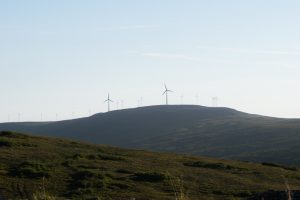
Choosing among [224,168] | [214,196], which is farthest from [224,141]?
[214,196]

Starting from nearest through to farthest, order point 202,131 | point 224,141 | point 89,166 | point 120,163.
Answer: point 89,166, point 120,163, point 224,141, point 202,131

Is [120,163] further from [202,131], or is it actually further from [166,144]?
[202,131]

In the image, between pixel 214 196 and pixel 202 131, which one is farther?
pixel 202 131

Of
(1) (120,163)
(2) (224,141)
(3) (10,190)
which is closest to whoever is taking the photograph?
(3) (10,190)

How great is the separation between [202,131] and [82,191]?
165161 mm

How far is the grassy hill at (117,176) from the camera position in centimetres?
3059

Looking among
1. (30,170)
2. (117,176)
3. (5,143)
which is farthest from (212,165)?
(30,170)

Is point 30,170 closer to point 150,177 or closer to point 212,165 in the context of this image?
point 150,177

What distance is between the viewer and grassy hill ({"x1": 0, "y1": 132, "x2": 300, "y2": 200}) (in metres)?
30.6

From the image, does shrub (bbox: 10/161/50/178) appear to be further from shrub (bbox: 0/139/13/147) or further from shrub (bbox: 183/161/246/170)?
shrub (bbox: 183/161/246/170)

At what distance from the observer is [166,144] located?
170250mm

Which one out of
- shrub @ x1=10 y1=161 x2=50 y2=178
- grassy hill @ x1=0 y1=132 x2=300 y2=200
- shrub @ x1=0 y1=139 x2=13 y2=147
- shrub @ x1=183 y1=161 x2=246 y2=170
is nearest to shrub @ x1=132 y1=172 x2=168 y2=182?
grassy hill @ x1=0 y1=132 x2=300 y2=200

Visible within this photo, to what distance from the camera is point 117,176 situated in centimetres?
3591

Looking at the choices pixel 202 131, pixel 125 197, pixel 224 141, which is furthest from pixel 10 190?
pixel 202 131
